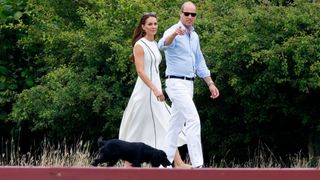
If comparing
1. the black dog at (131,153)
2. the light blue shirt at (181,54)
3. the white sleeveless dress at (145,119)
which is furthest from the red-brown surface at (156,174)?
the white sleeveless dress at (145,119)

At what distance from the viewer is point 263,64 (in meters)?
14.4

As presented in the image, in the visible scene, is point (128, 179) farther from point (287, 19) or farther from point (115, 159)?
point (287, 19)

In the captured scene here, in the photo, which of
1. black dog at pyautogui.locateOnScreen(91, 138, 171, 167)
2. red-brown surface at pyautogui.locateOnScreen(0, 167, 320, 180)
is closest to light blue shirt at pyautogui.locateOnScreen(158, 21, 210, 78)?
black dog at pyautogui.locateOnScreen(91, 138, 171, 167)

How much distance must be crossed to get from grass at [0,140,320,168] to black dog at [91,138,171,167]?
7.68 feet

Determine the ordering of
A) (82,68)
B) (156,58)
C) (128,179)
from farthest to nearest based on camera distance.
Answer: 1. (82,68)
2. (156,58)
3. (128,179)

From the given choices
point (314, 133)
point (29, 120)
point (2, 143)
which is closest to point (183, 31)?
point (314, 133)

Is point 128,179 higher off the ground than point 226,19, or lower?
lower

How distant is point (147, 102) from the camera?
39.1ft

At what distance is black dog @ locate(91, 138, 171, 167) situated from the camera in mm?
10930

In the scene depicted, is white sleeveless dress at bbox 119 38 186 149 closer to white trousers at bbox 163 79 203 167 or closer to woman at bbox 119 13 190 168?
woman at bbox 119 13 190 168

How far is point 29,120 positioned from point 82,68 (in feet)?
4.30

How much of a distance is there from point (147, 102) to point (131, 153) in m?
1.12

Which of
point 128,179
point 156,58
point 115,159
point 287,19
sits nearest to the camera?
point 128,179

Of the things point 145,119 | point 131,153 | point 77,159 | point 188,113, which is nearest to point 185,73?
point 188,113
